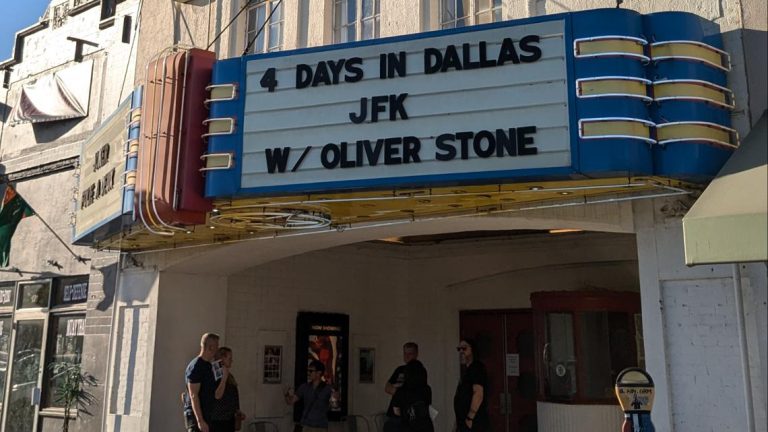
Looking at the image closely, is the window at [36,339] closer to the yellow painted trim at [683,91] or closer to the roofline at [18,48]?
the roofline at [18,48]

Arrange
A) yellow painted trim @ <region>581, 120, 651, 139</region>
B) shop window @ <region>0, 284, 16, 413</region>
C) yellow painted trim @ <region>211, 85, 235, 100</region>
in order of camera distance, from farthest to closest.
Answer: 1. shop window @ <region>0, 284, 16, 413</region>
2. yellow painted trim @ <region>211, 85, 235, 100</region>
3. yellow painted trim @ <region>581, 120, 651, 139</region>

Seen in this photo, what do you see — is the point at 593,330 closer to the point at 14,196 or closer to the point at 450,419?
the point at 450,419

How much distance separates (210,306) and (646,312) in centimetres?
709

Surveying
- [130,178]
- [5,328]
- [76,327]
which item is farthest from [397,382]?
[5,328]

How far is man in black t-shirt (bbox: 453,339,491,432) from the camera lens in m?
9.22

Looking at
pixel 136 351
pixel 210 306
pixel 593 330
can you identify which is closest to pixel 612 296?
pixel 593 330

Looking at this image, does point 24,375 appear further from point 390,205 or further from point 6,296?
point 390,205

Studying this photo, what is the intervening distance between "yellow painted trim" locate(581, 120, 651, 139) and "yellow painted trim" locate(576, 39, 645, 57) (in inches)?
27.1

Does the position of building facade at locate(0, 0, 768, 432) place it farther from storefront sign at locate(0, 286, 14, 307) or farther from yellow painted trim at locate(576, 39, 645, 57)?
storefront sign at locate(0, 286, 14, 307)

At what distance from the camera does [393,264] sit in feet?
49.5

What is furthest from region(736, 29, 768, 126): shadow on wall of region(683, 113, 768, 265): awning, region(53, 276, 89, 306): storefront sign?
region(53, 276, 89, 306): storefront sign

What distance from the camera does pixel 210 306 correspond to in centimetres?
1262

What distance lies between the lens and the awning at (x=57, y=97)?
15.3 m

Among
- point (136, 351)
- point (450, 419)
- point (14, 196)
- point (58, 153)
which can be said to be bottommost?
point (450, 419)
